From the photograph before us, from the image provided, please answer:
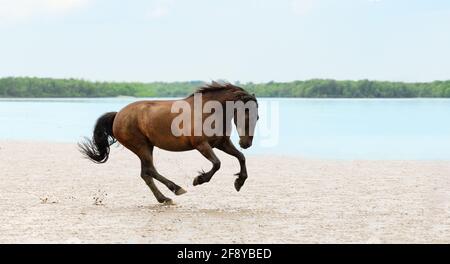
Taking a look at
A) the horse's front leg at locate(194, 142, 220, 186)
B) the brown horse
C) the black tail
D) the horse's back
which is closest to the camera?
the horse's front leg at locate(194, 142, 220, 186)

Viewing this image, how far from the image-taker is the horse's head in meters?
11.3

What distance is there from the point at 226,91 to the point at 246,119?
1.69ft

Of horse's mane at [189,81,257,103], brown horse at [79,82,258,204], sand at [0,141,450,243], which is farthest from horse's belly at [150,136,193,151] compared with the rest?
sand at [0,141,450,243]

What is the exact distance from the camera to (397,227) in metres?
10.2

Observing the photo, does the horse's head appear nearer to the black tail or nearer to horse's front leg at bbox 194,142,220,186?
horse's front leg at bbox 194,142,220,186

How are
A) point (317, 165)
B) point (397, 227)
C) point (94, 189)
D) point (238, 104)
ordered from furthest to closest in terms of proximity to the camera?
point (317, 165), point (94, 189), point (238, 104), point (397, 227)

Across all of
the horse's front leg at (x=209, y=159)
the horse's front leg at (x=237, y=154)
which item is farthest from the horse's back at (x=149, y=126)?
the horse's front leg at (x=237, y=154)

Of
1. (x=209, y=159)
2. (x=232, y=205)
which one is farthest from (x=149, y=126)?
(x=232, y=205)

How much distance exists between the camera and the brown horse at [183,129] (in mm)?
11359

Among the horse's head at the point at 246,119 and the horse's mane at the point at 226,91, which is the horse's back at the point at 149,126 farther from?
the horse's head at the point at 246,119

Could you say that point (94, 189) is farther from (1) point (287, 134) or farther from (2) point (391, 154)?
(1) point (287, 134)

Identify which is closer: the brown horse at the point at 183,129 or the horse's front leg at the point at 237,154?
the brown horse at the point at 183,129
